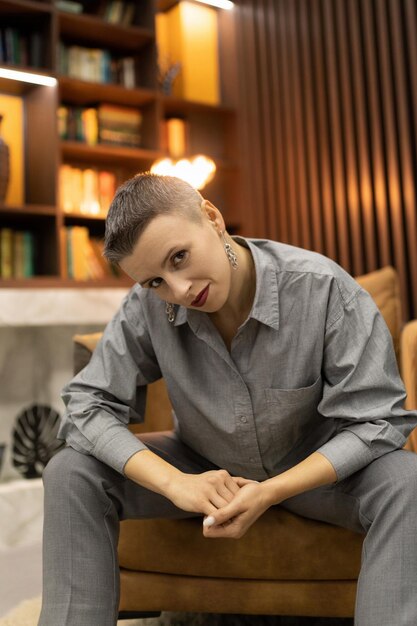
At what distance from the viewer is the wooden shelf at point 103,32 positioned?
3678mm

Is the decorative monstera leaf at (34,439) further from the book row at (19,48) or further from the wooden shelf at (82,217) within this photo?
the book row at (19,48)

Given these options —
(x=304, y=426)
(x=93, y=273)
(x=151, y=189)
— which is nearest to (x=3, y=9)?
(x=93, y=273)

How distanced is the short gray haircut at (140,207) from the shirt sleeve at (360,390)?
32 centimetres

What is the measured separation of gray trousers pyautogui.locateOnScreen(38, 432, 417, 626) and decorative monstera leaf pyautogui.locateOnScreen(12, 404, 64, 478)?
6.10ft

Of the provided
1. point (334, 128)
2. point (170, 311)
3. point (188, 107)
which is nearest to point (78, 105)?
point (188, 107)

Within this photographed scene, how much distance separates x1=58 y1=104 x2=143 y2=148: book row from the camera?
3.76 meters


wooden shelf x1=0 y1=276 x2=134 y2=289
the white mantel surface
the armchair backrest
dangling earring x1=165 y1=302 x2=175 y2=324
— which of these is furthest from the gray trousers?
wooden shelf x1=0 y1=276 x2=134 y2=289

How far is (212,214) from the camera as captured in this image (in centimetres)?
132

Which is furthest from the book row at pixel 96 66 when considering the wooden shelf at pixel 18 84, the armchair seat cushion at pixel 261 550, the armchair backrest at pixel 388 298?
the armchair seat cushion at pixel 261 550

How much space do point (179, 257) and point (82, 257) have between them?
2457mm

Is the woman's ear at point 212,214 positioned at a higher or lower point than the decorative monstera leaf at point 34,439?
higher

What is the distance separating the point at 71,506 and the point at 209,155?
133 inches

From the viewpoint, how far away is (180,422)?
1462 millimetres

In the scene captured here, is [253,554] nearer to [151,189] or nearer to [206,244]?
[206,244]
